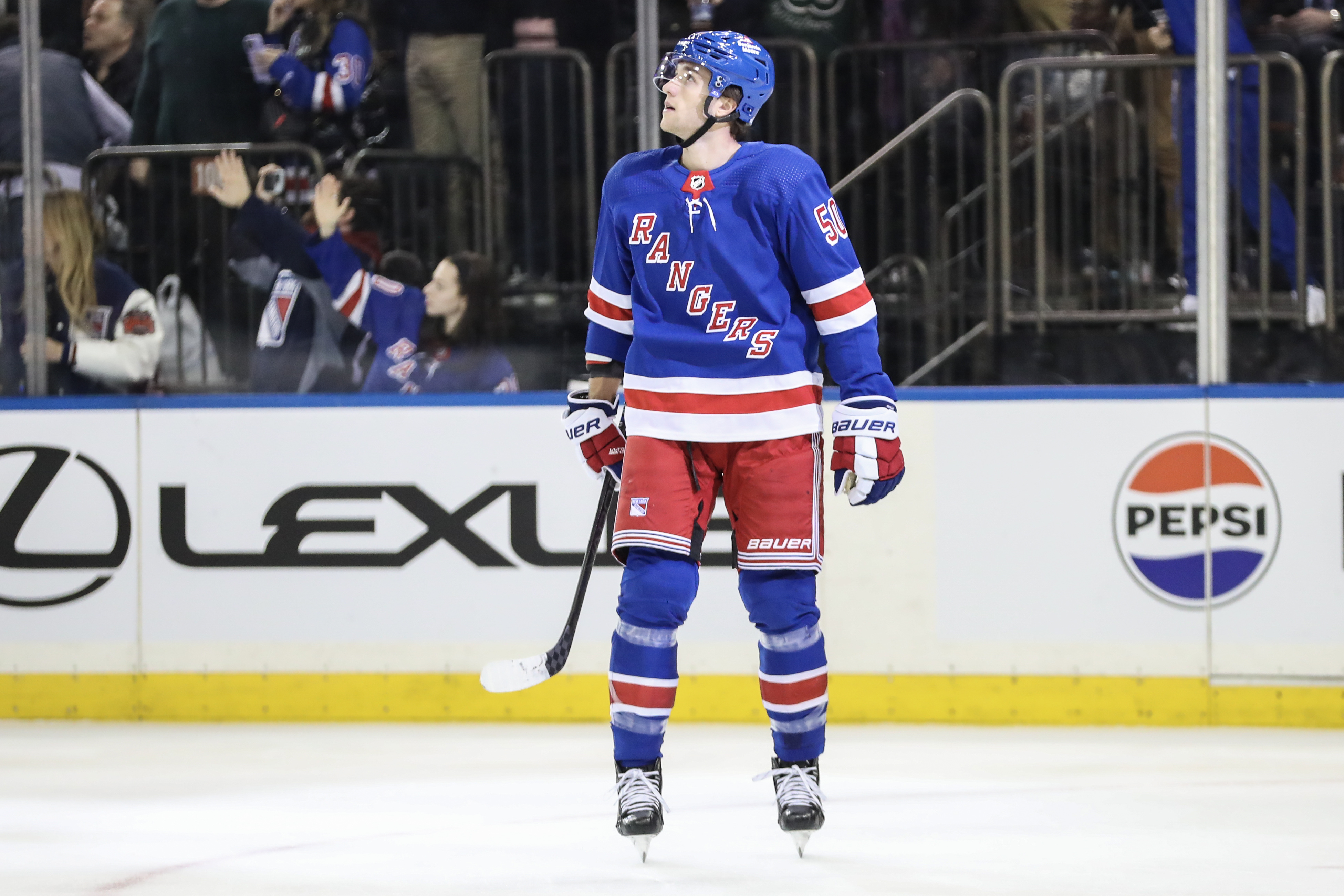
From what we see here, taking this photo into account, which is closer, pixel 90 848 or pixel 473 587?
pixel 90 848

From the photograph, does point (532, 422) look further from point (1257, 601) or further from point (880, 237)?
point (1257, 601)

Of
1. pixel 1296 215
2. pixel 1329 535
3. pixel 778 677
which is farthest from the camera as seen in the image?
pixel 1296 215

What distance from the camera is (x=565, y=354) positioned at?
4824 millimetres

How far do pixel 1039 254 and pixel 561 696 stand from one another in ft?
5.85

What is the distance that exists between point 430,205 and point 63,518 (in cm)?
131

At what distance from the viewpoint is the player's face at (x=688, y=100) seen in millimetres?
2965

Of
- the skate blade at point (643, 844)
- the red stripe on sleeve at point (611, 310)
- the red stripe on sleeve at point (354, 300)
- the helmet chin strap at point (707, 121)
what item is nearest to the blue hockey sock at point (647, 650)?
the skate blade at point (643, 844)

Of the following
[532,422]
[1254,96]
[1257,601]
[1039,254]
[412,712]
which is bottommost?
[412,712]

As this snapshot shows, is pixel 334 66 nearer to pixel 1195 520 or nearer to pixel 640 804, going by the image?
pixel 1195 520

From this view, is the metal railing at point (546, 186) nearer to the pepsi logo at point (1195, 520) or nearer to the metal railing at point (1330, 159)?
the pepsi logo at point (1195, 520)

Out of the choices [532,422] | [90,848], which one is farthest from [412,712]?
[90,848]

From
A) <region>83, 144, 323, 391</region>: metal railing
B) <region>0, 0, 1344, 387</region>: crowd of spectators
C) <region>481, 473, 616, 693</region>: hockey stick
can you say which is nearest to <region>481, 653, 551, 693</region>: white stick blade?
<region>481, 473, 616, 693</region>: hockey stick

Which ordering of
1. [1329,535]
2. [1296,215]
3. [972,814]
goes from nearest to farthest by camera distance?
[972,814]
[1329,535]
[1296,215]

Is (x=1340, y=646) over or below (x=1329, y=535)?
below
